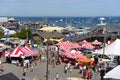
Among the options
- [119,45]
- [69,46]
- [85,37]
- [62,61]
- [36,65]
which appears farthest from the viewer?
[85,37]

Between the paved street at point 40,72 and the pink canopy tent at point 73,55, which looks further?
the pink canopy tent at point 73,55

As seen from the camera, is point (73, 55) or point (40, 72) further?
point (73, 55)

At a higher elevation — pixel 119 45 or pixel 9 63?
pixel 119 45

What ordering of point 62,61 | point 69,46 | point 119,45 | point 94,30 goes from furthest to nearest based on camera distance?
point 94,30
point 69,46
point 62,61
point 119,45

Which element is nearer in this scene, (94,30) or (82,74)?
(82,74)

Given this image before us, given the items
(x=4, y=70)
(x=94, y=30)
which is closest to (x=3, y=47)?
(x=4, y=70)

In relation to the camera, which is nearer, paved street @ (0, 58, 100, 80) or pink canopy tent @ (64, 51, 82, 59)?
paved street @ (0, 58, 100, 80)

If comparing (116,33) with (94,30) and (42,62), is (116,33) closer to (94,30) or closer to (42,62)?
(94,30)

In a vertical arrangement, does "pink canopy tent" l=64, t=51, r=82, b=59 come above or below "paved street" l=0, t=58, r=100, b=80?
above

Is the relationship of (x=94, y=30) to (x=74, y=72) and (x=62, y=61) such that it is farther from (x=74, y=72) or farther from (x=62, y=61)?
(x=74, y=72)

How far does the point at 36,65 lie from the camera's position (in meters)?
35.8

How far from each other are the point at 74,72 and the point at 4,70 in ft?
21.6

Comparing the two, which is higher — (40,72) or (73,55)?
(73,55)

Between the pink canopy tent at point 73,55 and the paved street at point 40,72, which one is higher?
the pink canopy tent at point 73,55
